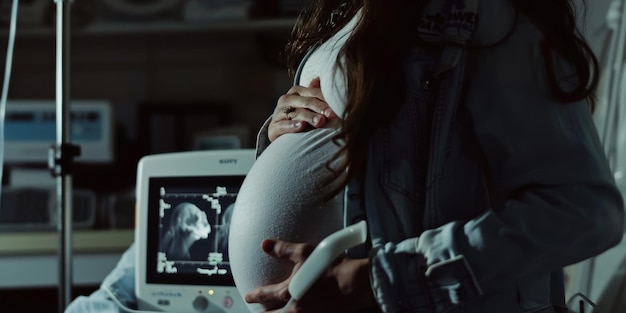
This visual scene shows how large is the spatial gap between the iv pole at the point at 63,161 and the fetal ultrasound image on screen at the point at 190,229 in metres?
0.21

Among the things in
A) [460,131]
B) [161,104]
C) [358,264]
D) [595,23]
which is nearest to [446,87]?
[460,131]

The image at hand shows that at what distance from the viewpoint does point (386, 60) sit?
694 mm

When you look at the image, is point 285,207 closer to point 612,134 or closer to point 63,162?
point 63,162

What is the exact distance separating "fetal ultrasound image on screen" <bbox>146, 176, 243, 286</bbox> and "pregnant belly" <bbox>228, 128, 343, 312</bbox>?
13.2 inches

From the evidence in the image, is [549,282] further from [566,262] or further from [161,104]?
[161,104]

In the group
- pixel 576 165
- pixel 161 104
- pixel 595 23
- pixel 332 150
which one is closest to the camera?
pixel 576 165

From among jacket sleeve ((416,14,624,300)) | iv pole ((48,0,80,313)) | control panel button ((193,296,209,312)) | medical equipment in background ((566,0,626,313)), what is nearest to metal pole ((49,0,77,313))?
iv pole ((48,0,80,313))

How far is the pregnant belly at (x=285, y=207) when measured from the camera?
28.6 inches

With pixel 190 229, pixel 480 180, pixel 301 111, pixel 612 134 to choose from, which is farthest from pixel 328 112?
pixel 612 134

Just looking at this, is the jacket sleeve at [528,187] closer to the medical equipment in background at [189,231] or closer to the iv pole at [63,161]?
the medical equipment in background at [189,231]

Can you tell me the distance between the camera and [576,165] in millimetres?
639

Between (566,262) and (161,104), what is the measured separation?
188 cm

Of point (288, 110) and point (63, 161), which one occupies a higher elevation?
point (288, 110)

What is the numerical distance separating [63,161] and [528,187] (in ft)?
2.94
